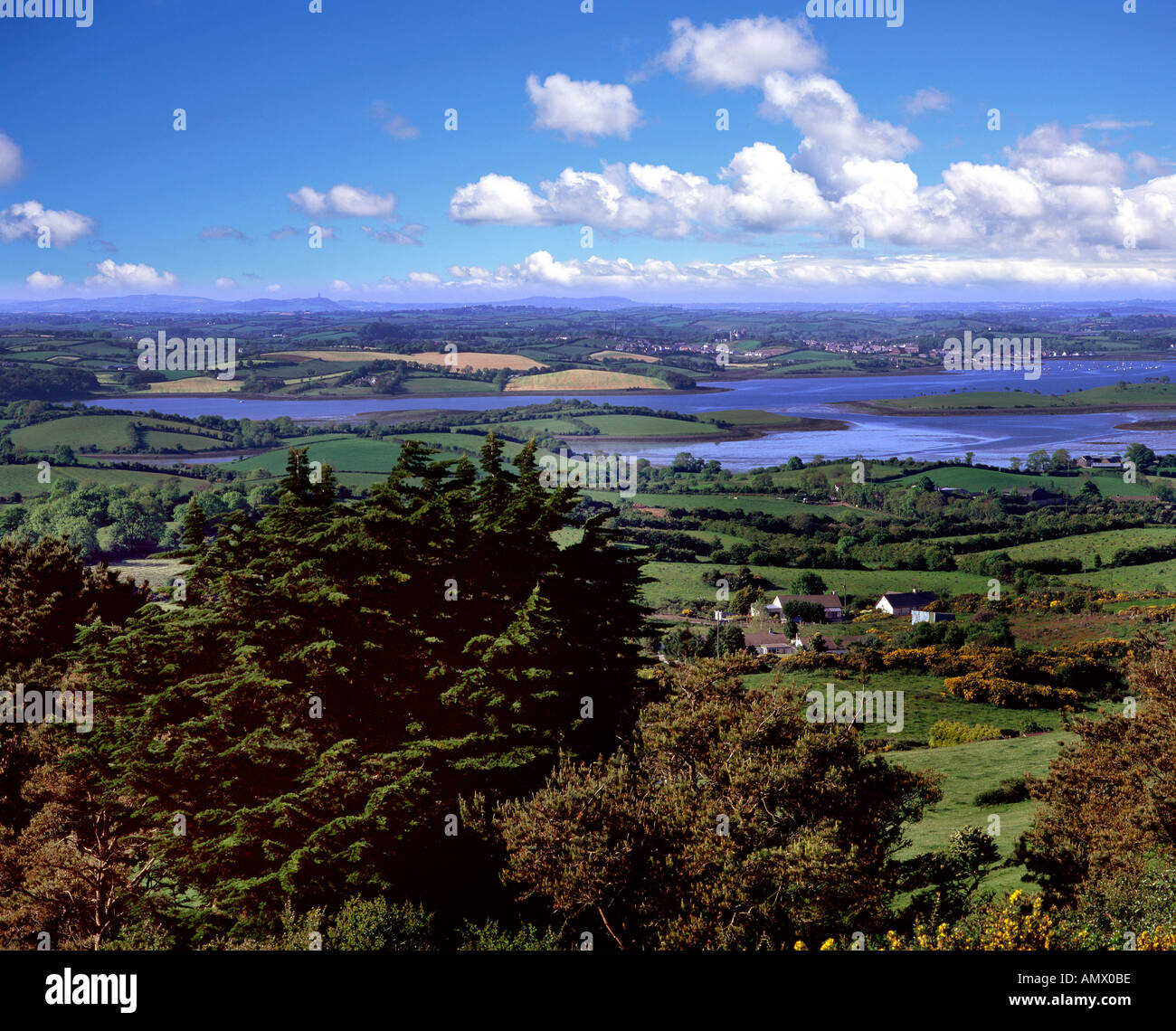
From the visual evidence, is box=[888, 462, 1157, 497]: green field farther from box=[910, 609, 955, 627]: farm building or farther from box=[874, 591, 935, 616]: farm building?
box=[910, 609, 955, 627]: farm building

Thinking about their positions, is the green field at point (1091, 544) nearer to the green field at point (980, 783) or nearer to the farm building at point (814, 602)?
the farm building at point (814, 602)

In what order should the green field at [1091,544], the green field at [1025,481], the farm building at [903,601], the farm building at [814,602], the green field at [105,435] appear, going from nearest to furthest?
the farm building at [903,601] → the farm building at [814,602] → the green field at [1091,544] → the green field at [1025,481] → the green field at [105,435]

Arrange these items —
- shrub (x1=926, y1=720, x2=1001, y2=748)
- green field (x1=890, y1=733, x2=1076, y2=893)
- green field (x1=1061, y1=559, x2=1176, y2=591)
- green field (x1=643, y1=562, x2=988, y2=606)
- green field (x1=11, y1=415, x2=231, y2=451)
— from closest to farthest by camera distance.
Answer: green field (x1=890, y1=733, x2=1076, y2=893) → shrub (x1=926, y1=720, x2=1001, y2=748) → green field (x1=1061, y1=559, x2=1176, y2=591) → green field (x1=643, y1=562, x2=988, y2=606) → green field (x1=11, y1=415, x2=231, y2=451)

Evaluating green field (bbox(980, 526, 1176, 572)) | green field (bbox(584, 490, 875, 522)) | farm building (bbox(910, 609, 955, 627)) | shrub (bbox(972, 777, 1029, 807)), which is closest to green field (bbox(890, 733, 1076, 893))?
shrub (bbox(972, 777, 1029, 807))

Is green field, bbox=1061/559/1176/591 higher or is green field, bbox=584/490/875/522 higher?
green field, bbox=584/490/875/522

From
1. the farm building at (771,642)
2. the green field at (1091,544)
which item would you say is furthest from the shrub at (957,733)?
the green field at (1091,544)

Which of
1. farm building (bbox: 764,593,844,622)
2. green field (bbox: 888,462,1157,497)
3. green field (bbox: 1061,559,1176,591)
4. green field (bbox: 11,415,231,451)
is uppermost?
green field (bbox: 11,415,231,451)

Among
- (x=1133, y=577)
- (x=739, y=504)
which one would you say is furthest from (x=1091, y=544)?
(x=739, y=504)

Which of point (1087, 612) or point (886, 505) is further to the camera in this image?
point (886, 505)
